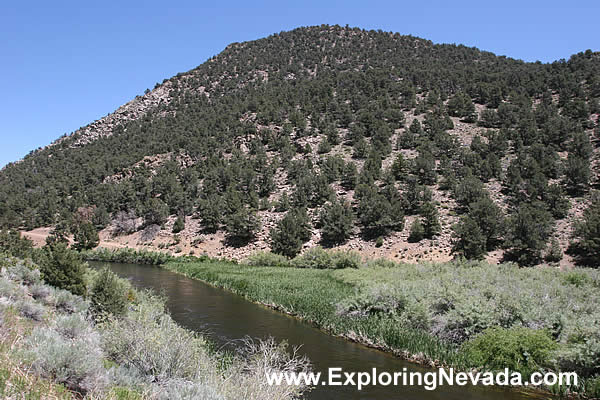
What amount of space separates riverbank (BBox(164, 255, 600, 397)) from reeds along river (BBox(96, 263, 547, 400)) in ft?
2.19

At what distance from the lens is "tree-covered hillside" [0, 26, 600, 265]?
37938 millimetres

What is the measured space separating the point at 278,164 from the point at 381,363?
151 ft

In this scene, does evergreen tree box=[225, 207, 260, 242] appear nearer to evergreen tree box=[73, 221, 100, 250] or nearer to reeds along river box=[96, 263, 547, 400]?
evergreen tree box=[73, 221, 100, 250]

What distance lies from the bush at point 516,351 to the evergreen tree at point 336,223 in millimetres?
28805

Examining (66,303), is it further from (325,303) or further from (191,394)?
(325,303)

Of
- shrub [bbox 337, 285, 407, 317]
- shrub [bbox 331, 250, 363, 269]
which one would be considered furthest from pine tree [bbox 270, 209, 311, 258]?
shrub [bbox 337, 285, 407, 317]

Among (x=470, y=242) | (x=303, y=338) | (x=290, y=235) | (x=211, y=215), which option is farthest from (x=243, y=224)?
(x=303, y=338)

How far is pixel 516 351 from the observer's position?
10133mm

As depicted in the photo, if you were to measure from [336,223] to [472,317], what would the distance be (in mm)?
27626

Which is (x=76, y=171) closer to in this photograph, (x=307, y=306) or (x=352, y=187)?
(x=352, y=187)

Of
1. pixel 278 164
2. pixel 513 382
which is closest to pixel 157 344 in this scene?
pixel 513 382

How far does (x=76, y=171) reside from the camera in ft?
229

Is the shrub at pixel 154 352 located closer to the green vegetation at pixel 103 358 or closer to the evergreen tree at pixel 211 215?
the green vegetation at pixel 103 358

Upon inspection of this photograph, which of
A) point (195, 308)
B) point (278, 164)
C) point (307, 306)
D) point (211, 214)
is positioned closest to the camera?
point (307, 306)
